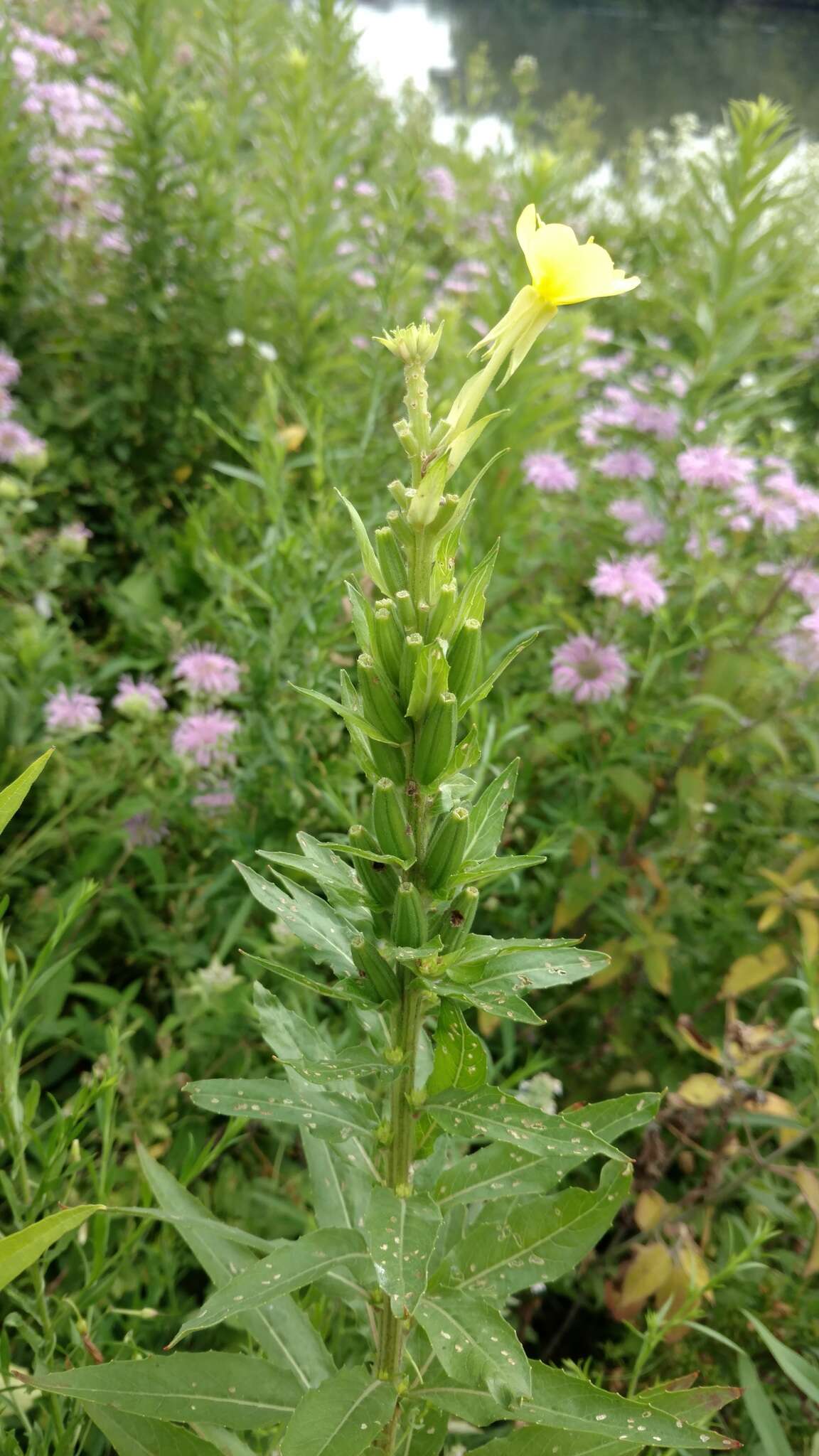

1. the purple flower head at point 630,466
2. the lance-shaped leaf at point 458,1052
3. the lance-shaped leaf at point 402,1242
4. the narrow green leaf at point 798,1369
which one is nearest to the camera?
the lance-shaped leaf at point 402,1242

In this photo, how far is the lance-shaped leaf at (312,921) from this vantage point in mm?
741

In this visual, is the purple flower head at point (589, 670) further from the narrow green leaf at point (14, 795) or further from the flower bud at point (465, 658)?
the narrow green leaf at point (14, 795)

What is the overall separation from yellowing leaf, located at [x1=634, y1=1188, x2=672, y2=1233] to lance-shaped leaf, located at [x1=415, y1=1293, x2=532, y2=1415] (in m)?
0.79

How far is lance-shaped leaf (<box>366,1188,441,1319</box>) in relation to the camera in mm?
611

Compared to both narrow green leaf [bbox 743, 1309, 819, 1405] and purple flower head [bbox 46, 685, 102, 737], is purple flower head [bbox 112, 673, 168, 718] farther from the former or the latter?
narrow green leaf [bbox 743, 1309, 819, 1405]

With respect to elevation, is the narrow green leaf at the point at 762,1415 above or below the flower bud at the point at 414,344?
below

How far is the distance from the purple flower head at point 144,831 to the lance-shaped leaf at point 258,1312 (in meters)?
0.80

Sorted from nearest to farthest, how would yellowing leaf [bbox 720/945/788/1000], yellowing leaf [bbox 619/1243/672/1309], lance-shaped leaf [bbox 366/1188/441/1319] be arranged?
1. lance-shaped leaf [bbox 366/1188/441/1319]
2. yellowing leaf [bbox 619/1243/672/1309]
3. yellowing leaf [bbox 720/945/788/1000]

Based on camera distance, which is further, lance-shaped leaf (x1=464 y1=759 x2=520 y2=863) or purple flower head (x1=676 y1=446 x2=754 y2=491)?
purple flower head (x1=676 y1=446 x2=754 y2=491)

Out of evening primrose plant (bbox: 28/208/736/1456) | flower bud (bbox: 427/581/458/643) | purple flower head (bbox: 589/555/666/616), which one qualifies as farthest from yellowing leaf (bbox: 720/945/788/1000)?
flower bud (bbox: 427/581/458/643)

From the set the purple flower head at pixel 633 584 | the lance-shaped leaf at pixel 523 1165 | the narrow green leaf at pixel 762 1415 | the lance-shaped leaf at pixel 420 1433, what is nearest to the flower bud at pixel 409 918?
the lance-shaped leaf at pixel 523 1165

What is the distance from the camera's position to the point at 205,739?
1583 millimetres

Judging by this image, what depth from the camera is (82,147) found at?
2.83 metres

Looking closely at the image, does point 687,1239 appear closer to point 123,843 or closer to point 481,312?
point 123,843
